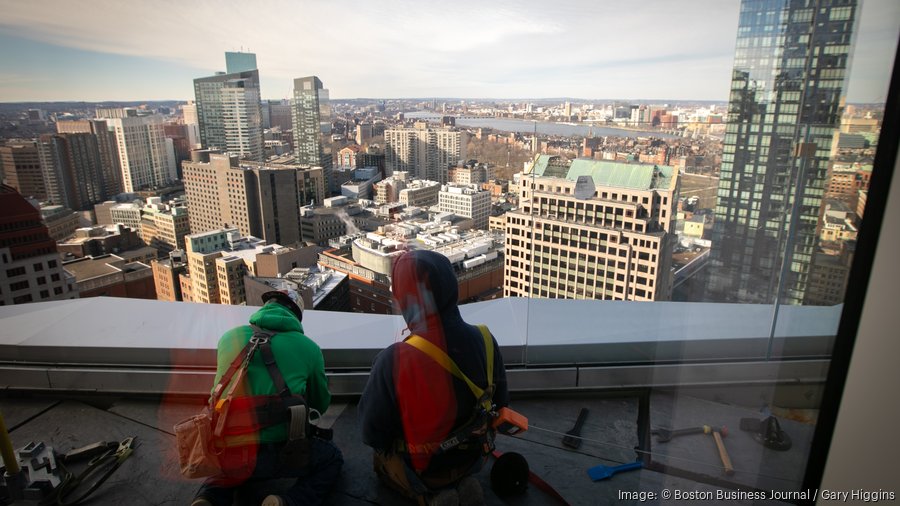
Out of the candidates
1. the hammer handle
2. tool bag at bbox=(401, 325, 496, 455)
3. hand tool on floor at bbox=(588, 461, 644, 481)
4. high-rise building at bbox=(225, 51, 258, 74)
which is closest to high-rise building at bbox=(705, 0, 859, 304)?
the hammer handle

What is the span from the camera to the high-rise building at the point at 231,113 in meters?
2.41

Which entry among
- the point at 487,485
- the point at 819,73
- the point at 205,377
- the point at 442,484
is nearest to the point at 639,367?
the point at 487,485

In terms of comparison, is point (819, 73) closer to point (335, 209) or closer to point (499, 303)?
point (499, 303)

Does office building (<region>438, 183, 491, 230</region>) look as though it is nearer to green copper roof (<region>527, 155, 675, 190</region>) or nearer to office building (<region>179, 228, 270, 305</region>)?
green copper roof (<region>527, 155, 675, 190</region>)

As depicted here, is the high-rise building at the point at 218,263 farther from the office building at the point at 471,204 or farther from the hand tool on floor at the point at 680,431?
the hand tool on floor at the point at 680,431

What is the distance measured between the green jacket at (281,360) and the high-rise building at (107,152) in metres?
1.70

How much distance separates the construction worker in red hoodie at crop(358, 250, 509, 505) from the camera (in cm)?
118

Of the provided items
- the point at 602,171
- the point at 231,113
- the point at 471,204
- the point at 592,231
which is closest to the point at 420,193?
the point at 471,204

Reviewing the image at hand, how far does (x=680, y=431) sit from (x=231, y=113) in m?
2.83

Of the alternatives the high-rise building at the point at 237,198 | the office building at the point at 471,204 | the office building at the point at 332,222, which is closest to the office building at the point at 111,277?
the high-rise building at the point at 237,198

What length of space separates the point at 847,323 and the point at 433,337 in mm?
836

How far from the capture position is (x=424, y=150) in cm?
450

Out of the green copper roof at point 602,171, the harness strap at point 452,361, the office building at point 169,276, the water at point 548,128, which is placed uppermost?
the water at point 548,128

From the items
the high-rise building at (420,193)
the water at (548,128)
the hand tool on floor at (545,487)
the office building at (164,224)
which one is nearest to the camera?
the hand tool on floor at (545,487)
